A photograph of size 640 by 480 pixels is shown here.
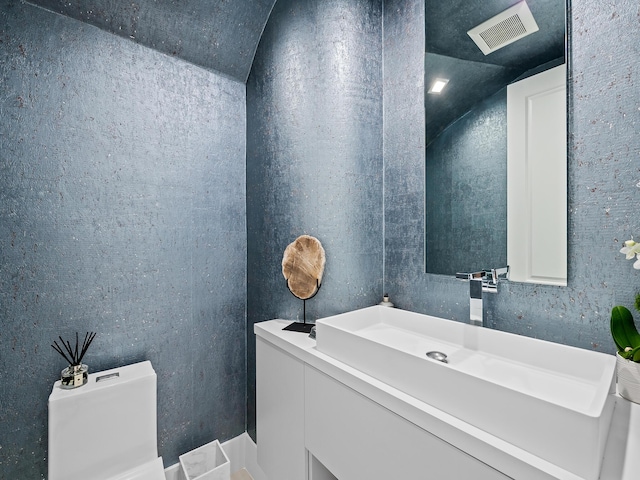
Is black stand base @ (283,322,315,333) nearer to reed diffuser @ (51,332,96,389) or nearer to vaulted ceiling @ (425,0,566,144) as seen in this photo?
reed diffuser @ (51,332,96,389)

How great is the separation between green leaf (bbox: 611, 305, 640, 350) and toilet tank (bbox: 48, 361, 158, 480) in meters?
1.61

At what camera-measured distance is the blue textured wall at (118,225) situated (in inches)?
46.9

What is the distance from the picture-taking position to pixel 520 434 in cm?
58

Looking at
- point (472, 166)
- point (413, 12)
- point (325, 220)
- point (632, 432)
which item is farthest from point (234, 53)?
point (632, 432)

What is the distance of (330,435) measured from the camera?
101cm

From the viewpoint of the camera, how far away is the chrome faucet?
1.01 m

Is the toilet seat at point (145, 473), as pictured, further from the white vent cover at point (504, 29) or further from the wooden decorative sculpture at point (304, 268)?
the white vent cover at point (504, 29)

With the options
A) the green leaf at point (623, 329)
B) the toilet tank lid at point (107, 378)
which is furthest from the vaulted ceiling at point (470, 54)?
the toilet tank lid at point (107, 378)

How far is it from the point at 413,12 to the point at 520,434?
1556mm

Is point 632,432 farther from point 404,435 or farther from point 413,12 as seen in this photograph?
point 413,12

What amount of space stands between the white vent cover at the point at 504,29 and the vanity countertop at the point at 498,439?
45.0 inches

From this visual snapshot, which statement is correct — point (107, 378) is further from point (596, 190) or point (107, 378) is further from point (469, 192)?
point (596, 190)

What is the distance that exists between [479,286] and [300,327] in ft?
2.52

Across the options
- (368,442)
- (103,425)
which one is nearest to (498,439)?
(368,442)
